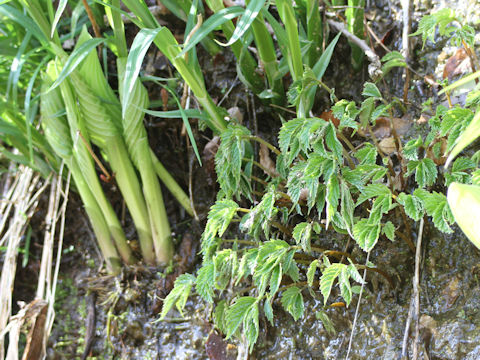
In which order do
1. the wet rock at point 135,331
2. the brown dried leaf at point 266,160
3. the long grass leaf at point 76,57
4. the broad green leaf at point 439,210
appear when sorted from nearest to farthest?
the broad green leaf at point 439,210 → the long grass leaf at point 76,57 → the brown dried leaf at point 266,160 → the wet rock at point 135,331

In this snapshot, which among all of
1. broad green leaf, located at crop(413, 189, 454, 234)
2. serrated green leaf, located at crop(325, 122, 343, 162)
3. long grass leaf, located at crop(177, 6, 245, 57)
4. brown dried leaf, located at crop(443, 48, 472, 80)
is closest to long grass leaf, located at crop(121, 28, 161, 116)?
long grass leaf, located at crop(177, 6, 245, 57)

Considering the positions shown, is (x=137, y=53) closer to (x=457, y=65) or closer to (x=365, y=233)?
(x=365, y=233)

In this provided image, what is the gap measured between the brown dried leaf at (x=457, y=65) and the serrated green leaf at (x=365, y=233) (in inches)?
20.7

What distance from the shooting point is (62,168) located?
1.49 metres

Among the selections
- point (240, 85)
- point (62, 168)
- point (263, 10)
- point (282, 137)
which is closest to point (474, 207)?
point (282, 137)

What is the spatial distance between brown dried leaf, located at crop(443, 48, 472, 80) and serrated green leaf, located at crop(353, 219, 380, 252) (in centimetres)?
52

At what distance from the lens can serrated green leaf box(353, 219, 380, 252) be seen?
0.89 meters

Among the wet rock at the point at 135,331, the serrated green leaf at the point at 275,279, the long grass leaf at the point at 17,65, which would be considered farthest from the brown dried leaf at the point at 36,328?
the serrated green leaf at the point at 275,279

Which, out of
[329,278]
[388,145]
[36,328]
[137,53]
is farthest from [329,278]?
[36,328]

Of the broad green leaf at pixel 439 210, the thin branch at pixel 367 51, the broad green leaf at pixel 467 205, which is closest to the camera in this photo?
the broad green leaf at pixel 467 205

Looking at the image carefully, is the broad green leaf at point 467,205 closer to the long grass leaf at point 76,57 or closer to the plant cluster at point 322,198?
the plant cluster at point 322,198

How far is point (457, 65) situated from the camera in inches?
47.1

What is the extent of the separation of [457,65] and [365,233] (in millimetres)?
564

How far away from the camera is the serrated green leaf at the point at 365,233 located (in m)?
0.89
